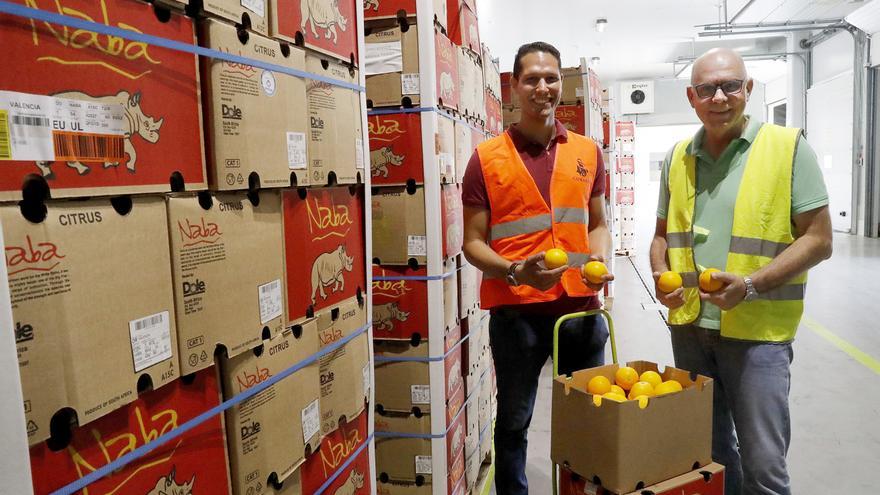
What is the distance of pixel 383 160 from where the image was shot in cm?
254

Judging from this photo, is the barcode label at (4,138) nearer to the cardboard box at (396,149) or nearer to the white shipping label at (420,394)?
the cardboard box at (396,149)

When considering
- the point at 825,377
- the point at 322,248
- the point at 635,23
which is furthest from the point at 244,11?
the point at 635,23

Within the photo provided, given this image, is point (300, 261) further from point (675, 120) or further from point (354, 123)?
point (675, 120)

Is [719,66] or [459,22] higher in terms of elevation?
[459,22]

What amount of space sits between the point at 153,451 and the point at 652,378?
1.46 metres

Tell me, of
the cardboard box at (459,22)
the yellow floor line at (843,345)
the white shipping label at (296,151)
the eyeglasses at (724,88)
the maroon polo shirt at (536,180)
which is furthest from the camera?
the yellow floor line at (843,345)

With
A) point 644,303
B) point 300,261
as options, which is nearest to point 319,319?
point 300,261

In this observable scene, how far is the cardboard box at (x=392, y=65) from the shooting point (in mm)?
2445

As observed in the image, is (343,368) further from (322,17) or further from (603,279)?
(322,17)

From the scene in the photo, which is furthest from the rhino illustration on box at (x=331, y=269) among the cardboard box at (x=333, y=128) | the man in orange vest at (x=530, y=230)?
the man in orange vest at (x=530, y=230)

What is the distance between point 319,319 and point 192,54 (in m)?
0.77

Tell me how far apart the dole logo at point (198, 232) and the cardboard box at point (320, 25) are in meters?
0.54

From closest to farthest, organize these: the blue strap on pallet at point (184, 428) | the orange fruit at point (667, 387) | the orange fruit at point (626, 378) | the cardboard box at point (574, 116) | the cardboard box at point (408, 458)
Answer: the blue strap on pallet at point (184, 428)
the orange fruit at point (667, 387)
the orange fruit at point (626, 378)
the cardboard box at point (408, 458)
the cardboard box at point (574, 116)

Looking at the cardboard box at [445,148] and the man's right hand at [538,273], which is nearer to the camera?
the man's right hand at [538,273]
